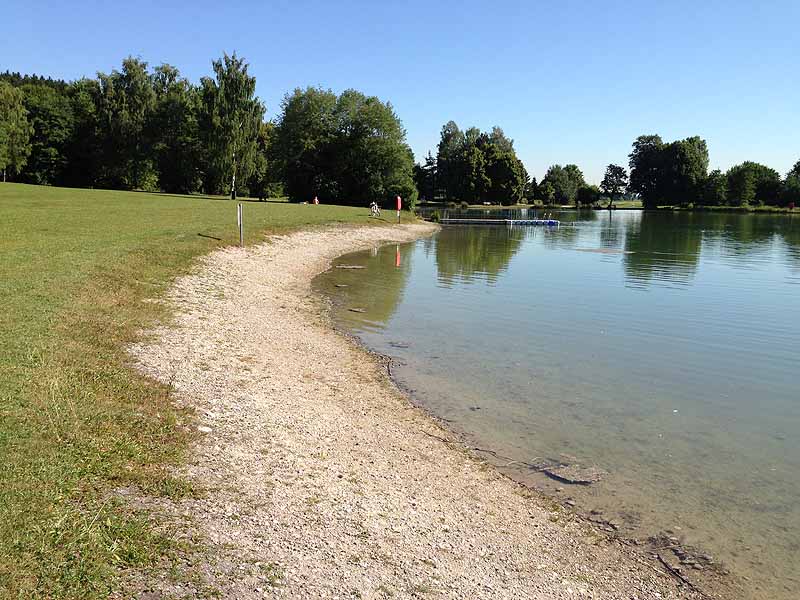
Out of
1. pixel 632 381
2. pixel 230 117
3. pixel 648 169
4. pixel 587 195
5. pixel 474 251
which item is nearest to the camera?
pixel 632 381

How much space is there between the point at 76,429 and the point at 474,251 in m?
40.0

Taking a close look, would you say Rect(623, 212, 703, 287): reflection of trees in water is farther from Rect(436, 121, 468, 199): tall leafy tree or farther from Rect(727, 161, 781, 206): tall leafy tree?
Rect(727, 161, 781, 206): tall leafy tree

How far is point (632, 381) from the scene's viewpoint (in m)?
14.0

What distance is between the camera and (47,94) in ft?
299

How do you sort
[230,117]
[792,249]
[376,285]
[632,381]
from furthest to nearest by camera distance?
[230,117] < [792,249] < [376,285] < [632,381]

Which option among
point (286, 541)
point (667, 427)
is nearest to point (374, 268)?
point (667, 427)

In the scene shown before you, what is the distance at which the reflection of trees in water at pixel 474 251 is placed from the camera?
33.0m

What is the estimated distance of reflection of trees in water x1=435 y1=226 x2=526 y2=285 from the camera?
33.0 meters

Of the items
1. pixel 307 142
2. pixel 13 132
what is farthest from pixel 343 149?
pixel 13 132

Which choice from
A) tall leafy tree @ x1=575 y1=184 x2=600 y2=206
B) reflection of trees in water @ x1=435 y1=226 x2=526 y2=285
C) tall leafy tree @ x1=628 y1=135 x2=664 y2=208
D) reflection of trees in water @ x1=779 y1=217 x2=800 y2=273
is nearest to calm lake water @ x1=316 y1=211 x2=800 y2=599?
reflection of trees in water @ x1=435 y1=226 x2=526 y2=285

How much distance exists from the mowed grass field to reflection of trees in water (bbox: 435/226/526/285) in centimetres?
1797

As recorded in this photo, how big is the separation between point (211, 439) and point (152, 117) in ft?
289

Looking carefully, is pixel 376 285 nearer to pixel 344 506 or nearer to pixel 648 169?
pixel 344 506

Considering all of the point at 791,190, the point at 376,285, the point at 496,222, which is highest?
the point at 791,190
